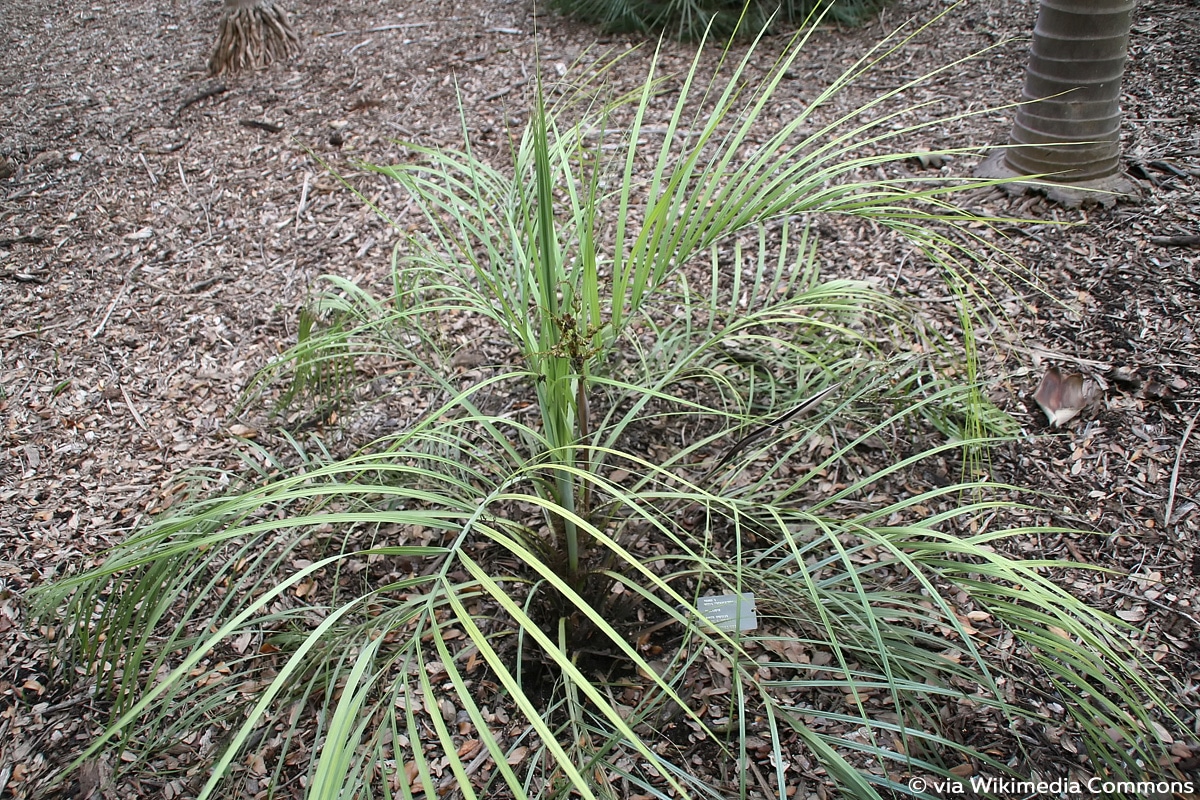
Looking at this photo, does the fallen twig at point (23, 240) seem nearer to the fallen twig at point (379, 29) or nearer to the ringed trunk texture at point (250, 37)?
the ringed trunk texture at point (250, 37)

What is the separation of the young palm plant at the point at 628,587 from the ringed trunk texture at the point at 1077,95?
3.04ft

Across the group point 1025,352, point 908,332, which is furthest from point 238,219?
point 1025,352

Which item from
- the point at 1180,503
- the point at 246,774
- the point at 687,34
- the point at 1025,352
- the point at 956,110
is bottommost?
the point at 246,774

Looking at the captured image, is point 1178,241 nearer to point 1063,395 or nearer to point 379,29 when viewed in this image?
point 1063,395

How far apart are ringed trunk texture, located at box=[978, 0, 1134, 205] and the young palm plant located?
926mm

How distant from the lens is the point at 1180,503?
168cm

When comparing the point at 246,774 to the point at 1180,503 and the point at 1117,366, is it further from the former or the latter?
the point at 1117,366

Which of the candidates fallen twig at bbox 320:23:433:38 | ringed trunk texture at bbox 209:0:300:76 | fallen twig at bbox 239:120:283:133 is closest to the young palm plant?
fallen twig at bbox 239:120:283:133

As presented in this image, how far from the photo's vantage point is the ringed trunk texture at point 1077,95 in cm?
226

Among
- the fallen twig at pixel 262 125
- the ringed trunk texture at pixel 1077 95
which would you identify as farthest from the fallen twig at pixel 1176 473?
the fallen twig at pixel 262 125

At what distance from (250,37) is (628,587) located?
125 inches

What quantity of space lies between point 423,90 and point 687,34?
3.64ft

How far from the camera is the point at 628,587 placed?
1.43 m

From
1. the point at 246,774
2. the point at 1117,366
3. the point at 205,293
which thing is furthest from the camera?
the point at 205,293
